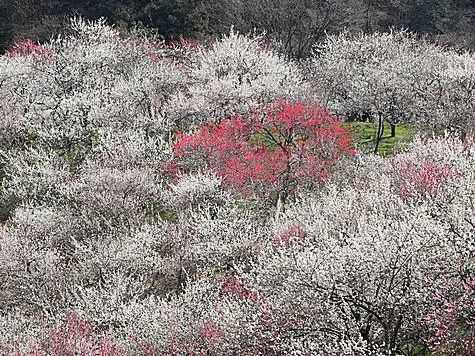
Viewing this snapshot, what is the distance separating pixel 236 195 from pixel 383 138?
37.0 feet

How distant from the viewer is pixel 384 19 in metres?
59.8

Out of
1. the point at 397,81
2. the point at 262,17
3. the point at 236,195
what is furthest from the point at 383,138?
the point at 262,17

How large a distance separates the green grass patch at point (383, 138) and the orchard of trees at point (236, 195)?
110 cm

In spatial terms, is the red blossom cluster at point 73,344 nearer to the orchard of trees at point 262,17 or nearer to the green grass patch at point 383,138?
the green grass patch at point 383,138

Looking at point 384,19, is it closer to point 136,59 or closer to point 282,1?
point 282,1

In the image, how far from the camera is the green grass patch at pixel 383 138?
35.1 m

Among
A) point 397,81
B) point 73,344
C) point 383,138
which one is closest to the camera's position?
point 73,344

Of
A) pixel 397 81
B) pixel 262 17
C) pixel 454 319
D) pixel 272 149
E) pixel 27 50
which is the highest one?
pixel 262 17

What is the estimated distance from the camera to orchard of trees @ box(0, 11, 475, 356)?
14.6m

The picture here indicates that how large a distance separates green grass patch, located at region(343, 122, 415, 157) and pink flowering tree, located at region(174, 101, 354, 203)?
1.71m

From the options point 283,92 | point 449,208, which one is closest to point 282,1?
point 283,92

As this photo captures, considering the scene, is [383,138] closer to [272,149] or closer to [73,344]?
[272,149]

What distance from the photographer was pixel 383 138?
37.8m

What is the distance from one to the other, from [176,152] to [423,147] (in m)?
13.3
